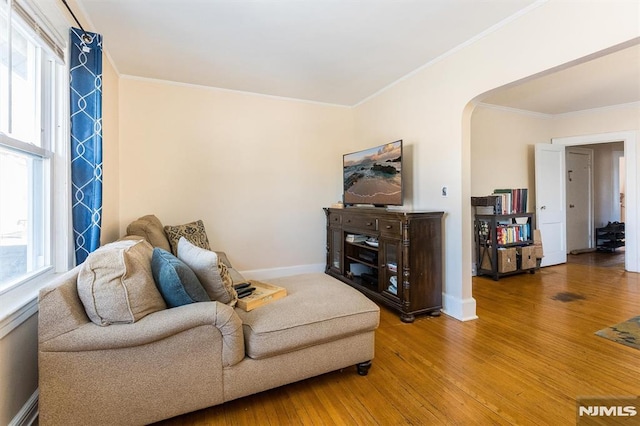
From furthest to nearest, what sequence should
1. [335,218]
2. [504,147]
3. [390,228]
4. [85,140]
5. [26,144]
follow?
1. [504,147]
2. [335,218]
3. [390,228]
4. [85,140]
5. [26,144]

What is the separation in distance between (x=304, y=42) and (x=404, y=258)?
2.12 m

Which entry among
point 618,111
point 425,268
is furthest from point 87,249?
point 618,111

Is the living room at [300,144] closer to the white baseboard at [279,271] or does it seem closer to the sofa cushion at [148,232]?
the white baseboard at [279,271]

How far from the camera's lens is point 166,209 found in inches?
136

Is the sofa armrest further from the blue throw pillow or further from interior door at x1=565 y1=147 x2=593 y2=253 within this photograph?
interior door at x1=565 y1=147 x2=593 y2=253

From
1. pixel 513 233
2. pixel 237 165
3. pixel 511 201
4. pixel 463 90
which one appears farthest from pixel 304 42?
pixel 513 233

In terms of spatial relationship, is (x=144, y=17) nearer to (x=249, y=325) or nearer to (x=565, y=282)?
(x=249, y=325)

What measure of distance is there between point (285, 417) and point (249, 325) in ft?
1.64

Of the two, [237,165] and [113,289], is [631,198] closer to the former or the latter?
[237,165]

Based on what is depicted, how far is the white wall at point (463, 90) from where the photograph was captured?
182cm

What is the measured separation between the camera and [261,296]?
5.91 ft

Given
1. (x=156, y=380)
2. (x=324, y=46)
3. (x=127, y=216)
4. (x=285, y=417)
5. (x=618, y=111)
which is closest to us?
(x=156, y=380)

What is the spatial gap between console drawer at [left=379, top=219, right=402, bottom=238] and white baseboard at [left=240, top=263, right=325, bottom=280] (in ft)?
5.19

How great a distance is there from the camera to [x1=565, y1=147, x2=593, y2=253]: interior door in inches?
217
